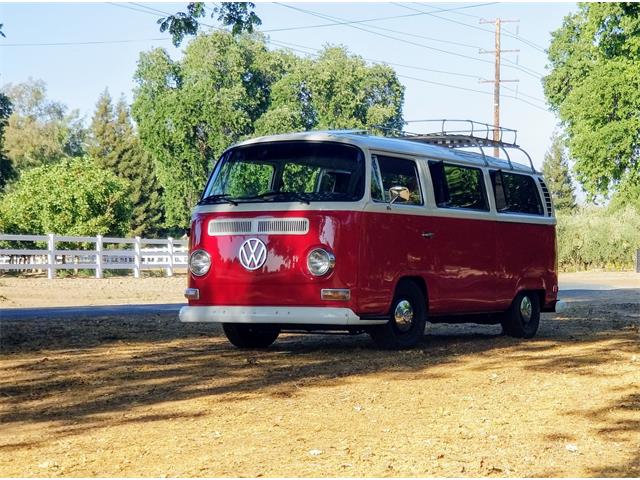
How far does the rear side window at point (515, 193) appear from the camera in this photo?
593 inches

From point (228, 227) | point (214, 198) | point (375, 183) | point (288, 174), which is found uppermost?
point (288, 174)

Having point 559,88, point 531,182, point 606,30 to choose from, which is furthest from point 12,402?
point 559,88

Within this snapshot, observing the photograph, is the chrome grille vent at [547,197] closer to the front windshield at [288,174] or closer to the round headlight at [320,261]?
the front windshield at [288,174]

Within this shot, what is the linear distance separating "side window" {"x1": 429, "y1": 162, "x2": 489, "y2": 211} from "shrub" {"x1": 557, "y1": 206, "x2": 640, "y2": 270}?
146ft

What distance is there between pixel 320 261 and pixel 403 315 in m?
1.45

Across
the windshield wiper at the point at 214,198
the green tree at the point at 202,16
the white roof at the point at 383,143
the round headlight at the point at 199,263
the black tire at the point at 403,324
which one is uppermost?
the green tree at the point at 202,16

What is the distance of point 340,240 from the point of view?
1191 centimetres

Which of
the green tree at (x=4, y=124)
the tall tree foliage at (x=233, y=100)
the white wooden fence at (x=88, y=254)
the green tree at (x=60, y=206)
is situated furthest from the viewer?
the tall tree foliage at (x=233, y=100)

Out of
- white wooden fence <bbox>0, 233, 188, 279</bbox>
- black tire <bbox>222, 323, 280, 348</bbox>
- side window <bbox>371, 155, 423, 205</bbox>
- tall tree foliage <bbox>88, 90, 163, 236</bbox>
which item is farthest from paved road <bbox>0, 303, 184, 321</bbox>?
tall tree foliage <bbox>88, 90, 163, 236</bbox>

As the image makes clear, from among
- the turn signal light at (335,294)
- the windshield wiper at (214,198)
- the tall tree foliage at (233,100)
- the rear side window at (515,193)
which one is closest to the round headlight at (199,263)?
the windshield wiper at (214,198)

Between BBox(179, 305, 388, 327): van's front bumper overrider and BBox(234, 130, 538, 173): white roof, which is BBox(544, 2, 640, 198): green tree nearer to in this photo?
BBox(234, 130, 538, 173): white roof

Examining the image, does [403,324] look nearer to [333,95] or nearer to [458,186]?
[458,186]

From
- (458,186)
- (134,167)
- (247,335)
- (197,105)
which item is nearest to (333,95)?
(197,105)

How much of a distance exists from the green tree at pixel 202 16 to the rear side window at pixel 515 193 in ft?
14.1
